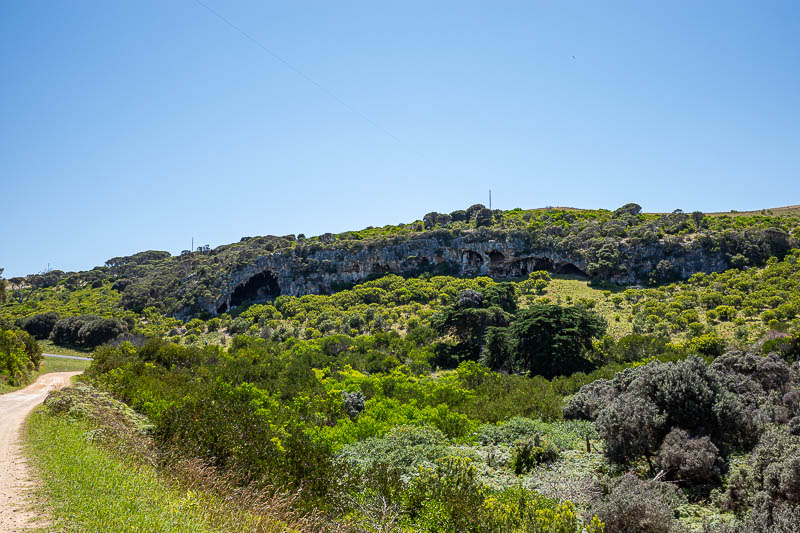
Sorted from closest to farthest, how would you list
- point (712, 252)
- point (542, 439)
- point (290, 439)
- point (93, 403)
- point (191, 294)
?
point (290, 439) < point (542, 439) < point (93, 403) < point (712, 252) < point (191, 294)

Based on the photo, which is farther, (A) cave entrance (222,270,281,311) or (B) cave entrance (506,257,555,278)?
(A) cave entrance (222,270,281,311)

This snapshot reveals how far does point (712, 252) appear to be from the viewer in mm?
46688

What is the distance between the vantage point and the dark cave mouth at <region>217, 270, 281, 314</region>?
2549 inches

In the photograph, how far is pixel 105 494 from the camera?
22.6 feet

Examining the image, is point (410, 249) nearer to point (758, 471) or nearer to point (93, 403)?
point (93, 403)

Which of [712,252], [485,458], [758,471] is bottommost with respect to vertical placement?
[485,458]

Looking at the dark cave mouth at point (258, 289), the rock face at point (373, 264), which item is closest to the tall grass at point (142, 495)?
the rock face at point (373, 264)

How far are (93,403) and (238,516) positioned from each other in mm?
10683

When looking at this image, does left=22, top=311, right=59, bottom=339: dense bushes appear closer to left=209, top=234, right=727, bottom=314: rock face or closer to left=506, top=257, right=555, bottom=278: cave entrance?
left=209, top=234, right=727, bottom=314: rock face

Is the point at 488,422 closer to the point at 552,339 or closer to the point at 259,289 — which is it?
the point at 552,339

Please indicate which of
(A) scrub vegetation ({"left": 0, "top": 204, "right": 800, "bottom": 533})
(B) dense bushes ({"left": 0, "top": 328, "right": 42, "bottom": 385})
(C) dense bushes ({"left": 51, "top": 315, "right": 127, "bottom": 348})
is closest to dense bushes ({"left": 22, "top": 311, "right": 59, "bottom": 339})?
(C) dense bushes ({"left": 51, "top": 315, "right": 127, "bottom": 348})

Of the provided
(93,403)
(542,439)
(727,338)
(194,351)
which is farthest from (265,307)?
(542,439)

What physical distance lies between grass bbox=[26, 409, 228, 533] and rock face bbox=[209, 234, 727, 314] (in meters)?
50.9

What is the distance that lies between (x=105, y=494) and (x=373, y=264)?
56.6 metres
